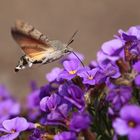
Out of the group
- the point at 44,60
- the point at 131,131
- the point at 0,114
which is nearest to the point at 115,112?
the point at 131,131

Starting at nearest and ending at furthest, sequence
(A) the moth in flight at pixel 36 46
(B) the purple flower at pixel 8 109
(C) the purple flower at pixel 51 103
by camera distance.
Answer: (C) the purple flower at pixel 51 103, (A) the moth in flight at pixel 36 46, (B) the purple flower at pixel 8 109

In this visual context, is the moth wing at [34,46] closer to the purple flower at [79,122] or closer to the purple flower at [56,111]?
the purple flower at [56,111]

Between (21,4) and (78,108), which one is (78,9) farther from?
(78,108)

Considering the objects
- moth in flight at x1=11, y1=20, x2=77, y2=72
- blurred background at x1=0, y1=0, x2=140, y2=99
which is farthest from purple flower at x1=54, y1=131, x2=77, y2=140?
blurred background at x1=0, y1=0, x2=140, y2=99

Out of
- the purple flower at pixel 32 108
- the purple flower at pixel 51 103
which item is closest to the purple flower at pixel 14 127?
the purple flower at pixel 51 103

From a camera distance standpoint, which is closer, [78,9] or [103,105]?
[103,105]

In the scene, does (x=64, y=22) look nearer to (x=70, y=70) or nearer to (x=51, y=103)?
(x=70, y=70)

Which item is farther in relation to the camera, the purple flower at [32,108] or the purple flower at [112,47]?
the purple flower at [32,108]

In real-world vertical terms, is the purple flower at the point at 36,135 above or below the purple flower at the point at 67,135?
above
